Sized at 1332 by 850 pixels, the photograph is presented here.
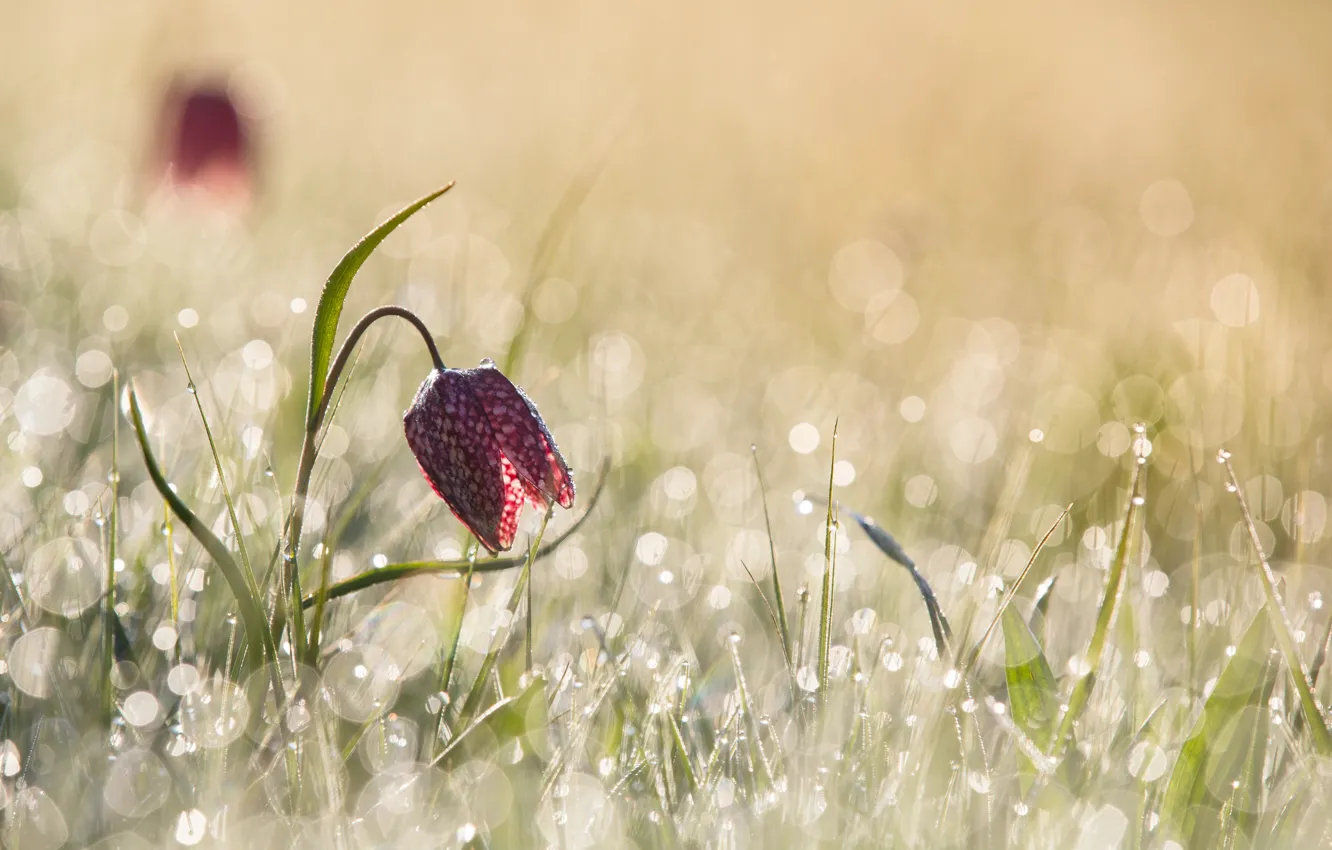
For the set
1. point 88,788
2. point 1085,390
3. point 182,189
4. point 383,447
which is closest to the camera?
point 88,788

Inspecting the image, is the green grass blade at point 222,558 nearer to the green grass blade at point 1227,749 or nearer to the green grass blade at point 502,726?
the green grass blade at point 502,726

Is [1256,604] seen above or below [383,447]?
above

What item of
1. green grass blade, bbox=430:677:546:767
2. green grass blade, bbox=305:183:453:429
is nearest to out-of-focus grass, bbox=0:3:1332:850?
green grass blade, bbox=430:677:546:767

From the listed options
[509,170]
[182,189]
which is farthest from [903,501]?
[509,170]

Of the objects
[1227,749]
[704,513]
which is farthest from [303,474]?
[704,513]

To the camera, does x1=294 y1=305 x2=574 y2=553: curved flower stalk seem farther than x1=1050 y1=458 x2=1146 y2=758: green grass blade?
Yes

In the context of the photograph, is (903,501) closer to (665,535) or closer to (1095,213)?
(665,535)

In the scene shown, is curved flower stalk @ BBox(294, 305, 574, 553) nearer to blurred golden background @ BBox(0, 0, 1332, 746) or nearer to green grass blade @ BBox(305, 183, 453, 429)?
green grass blade @ BBox(305, 183, 453, 429)
